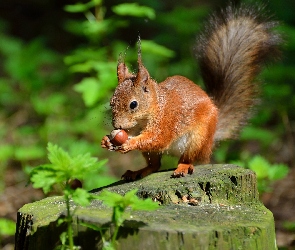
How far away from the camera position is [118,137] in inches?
102

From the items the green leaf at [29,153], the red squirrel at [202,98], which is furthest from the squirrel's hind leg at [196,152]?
the green leaf at [29,153]

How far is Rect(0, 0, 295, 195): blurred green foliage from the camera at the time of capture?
368 cm

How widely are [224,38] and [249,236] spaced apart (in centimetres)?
144

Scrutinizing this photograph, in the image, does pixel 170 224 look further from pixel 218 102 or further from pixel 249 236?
pixel 218 102

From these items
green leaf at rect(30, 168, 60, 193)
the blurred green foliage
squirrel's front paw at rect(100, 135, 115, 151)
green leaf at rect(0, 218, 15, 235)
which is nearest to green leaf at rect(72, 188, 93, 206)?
green leaf at rect(30, 168, 60, 193)

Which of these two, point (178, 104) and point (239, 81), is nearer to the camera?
point (178, 104)

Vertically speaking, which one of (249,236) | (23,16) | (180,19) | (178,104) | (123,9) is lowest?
(249,236)

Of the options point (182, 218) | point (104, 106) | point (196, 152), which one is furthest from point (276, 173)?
point (182, 218)

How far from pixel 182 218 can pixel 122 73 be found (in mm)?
989

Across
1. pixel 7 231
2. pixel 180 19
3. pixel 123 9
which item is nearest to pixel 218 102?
pixel 123 9

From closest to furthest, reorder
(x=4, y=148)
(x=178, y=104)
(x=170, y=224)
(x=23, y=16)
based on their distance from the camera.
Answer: (x=170, y=224)
(x=178, y=104)
(x=4, y=148)
(x=23, y=16)

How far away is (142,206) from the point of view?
5.78 feet

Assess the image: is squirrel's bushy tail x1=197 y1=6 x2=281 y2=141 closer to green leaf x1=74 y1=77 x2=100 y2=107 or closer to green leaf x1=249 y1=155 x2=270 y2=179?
green leaf x1=249 y1=155 x2=270 y2=179

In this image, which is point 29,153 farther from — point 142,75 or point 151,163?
point 142,75
